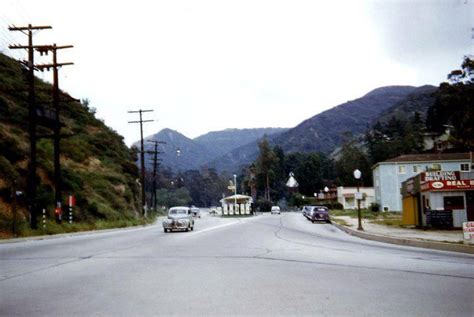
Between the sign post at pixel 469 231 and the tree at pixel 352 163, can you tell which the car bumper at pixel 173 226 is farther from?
the tree at pixel 352 163

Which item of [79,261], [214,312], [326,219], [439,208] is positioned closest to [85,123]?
[326,219]

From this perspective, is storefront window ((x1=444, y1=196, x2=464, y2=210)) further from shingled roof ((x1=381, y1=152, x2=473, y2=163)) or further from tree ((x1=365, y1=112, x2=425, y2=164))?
tree ((x1=365, y1=112, x2=425, y2=164))

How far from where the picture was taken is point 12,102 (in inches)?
2184

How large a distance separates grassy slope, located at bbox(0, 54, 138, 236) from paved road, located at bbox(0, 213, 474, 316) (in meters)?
18.6

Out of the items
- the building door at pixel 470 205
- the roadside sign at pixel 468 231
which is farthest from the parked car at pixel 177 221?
the roadside sign at pixel 468 231

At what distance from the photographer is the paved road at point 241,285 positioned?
310 inches

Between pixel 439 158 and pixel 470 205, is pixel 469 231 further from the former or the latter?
pixel 439 158

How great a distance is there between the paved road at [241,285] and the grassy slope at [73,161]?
18.6 m

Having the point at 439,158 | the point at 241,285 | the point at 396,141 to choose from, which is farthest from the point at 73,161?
the point at 396,141

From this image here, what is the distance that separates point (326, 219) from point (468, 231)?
33665 mm

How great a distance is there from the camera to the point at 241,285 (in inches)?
399

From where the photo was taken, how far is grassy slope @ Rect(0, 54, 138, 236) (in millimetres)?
39094

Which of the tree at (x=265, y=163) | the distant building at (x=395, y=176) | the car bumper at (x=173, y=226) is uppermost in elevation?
the tree at (x=265, y=163)

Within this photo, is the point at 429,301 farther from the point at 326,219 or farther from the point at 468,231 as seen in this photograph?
the point at 326,219
